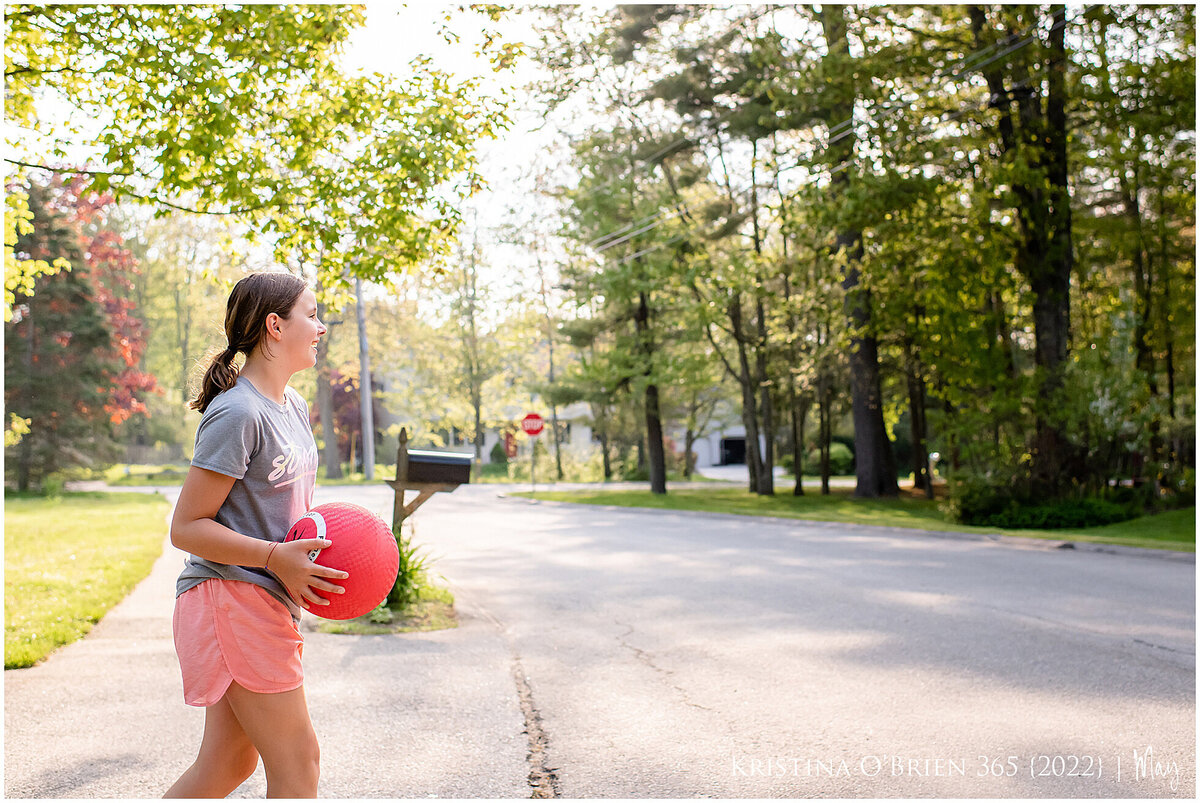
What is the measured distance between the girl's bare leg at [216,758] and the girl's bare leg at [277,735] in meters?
0.10

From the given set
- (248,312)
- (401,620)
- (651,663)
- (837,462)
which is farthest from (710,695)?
(837,462)

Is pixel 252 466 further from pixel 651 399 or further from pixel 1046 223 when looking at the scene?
pixel 651 399

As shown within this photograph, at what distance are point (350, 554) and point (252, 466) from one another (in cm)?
37

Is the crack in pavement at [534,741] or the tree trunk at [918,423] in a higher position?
the tree trunk at [918,423]

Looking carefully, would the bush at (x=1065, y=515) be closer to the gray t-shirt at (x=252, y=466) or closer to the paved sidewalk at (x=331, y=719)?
the paved sidewalk at (x=331, y=719)

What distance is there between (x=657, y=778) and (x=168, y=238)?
174ft

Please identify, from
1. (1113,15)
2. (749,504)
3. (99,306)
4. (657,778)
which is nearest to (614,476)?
(749,504)

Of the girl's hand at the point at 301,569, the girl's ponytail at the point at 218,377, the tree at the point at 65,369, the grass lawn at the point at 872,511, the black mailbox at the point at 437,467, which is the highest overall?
the tree at the point at 65,369

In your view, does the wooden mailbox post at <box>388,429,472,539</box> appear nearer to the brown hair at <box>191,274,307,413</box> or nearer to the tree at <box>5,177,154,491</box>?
the brown hair at <box>191,274,307,413</box>

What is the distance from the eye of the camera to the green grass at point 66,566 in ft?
26.2

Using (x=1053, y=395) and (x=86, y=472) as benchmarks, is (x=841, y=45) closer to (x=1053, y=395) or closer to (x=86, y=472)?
(x=1053, y=395)

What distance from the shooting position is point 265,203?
26.6ft

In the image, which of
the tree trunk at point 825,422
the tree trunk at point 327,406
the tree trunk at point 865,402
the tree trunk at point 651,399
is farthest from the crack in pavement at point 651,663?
the tree trunk at point 327,406

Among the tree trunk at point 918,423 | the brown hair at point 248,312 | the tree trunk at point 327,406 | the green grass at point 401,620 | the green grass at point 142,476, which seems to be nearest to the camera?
the brown hair at point 248,312
